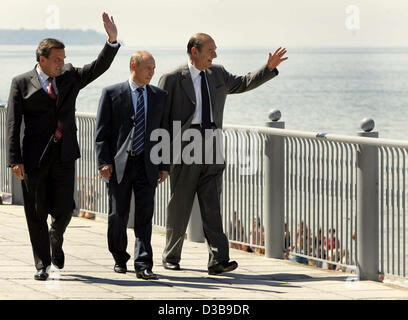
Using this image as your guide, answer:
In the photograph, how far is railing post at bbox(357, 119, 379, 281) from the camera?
11.6 m

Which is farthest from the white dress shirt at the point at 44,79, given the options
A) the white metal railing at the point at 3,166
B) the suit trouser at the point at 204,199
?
the white metal railing at the point at 3,166

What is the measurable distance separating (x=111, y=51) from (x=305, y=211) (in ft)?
8.52

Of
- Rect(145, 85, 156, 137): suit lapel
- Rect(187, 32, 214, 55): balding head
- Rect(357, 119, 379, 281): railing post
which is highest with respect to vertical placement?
Rect(187, 32, 214, 55): balding head

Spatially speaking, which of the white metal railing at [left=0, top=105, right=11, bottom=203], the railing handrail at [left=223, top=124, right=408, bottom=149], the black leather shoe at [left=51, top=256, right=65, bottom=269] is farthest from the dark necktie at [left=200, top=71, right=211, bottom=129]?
the white metal railing at [left=0, top=105, right=11, bottom=203]

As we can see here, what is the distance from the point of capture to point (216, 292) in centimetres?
1066

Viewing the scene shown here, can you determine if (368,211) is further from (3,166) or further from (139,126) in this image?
(3,166)

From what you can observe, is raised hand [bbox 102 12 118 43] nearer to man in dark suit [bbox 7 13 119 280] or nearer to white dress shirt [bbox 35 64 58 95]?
man in dark suit [bbox 7 13 119 280]

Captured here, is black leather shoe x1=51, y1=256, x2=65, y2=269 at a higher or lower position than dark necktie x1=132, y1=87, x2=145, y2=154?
lower

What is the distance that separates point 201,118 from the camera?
454 inches

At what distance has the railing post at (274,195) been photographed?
12773 mm

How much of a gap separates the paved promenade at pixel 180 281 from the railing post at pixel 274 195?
0.64 ft

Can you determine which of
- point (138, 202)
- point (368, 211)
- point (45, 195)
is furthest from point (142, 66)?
point (368, 211)

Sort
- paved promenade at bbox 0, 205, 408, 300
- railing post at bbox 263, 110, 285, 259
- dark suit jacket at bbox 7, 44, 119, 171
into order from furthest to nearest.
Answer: railing post at bbox 263, 110, 285, 259
dark suit jacket at bbox 7, 44, 119, 171
paved promenade at bbox 0, 205, 408, 300
